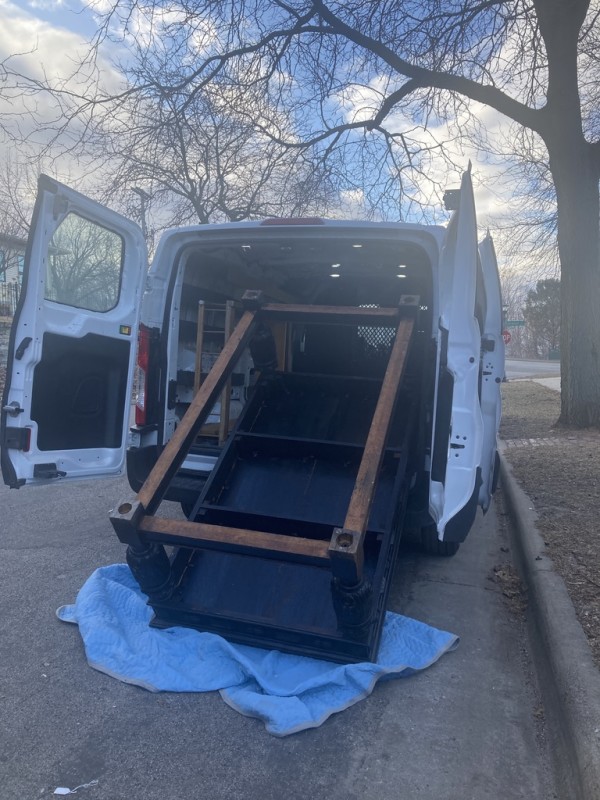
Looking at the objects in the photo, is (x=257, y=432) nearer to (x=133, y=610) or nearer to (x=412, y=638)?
(x=133, y=610)

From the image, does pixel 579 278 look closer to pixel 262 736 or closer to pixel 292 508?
pixel 292 508

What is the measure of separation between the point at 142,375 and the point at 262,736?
8.71 feet

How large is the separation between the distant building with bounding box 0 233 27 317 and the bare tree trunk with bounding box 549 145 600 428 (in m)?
12.7

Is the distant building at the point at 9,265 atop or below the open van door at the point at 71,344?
atop

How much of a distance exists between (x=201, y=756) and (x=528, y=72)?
1097 centimetres

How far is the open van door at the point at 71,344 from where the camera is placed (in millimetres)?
3820

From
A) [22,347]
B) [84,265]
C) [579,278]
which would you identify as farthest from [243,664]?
[579,278]

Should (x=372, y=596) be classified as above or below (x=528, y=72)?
below

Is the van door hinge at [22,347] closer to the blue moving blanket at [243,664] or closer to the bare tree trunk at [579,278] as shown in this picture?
the blue moving blanket at [243,664]

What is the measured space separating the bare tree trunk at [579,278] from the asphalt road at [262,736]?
758cm

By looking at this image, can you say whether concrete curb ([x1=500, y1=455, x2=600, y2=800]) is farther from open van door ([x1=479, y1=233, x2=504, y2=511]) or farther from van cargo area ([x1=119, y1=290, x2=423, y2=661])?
open van door ([x1=479, y1=233, x2=504, y2=511])

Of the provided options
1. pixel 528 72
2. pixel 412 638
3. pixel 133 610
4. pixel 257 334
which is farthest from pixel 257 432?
pixel 528 72

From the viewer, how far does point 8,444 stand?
384 centimetres

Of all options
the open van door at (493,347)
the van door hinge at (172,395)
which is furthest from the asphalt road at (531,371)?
the van door hinge at (172,395)
